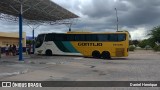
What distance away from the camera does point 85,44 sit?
3750cm

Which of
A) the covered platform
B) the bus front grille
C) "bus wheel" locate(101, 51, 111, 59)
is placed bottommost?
"bus wheel" locate(101, 51, 111, 59)

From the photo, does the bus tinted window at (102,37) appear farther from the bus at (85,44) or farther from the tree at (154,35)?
the tree at (154,35)

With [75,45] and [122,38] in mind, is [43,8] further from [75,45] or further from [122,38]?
[122,38]

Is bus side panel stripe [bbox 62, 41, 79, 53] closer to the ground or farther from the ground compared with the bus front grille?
farther from the ground

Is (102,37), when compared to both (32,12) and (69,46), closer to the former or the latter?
(69,46)

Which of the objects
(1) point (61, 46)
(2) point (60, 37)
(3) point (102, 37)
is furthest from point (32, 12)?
(3) point (102, 37)

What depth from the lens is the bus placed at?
1394 inches

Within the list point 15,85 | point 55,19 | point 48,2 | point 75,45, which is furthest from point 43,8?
point 15,85

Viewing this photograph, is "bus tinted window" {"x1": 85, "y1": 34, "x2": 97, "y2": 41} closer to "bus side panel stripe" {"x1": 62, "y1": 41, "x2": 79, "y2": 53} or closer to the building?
"bus side panel stripe" {"x1": 62, "y1": 41, "x2": 79, "y2": 53}

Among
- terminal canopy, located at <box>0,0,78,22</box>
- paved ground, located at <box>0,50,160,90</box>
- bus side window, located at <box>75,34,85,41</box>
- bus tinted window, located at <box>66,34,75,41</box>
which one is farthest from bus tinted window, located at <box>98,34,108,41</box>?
paved ground, located at <box>0,50,160,90</box>

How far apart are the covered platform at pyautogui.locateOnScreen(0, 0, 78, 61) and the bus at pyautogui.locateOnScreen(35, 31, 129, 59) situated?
312 cm

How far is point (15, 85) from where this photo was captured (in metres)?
12.4

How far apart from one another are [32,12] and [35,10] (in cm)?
251

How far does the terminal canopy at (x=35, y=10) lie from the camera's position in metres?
31.4
